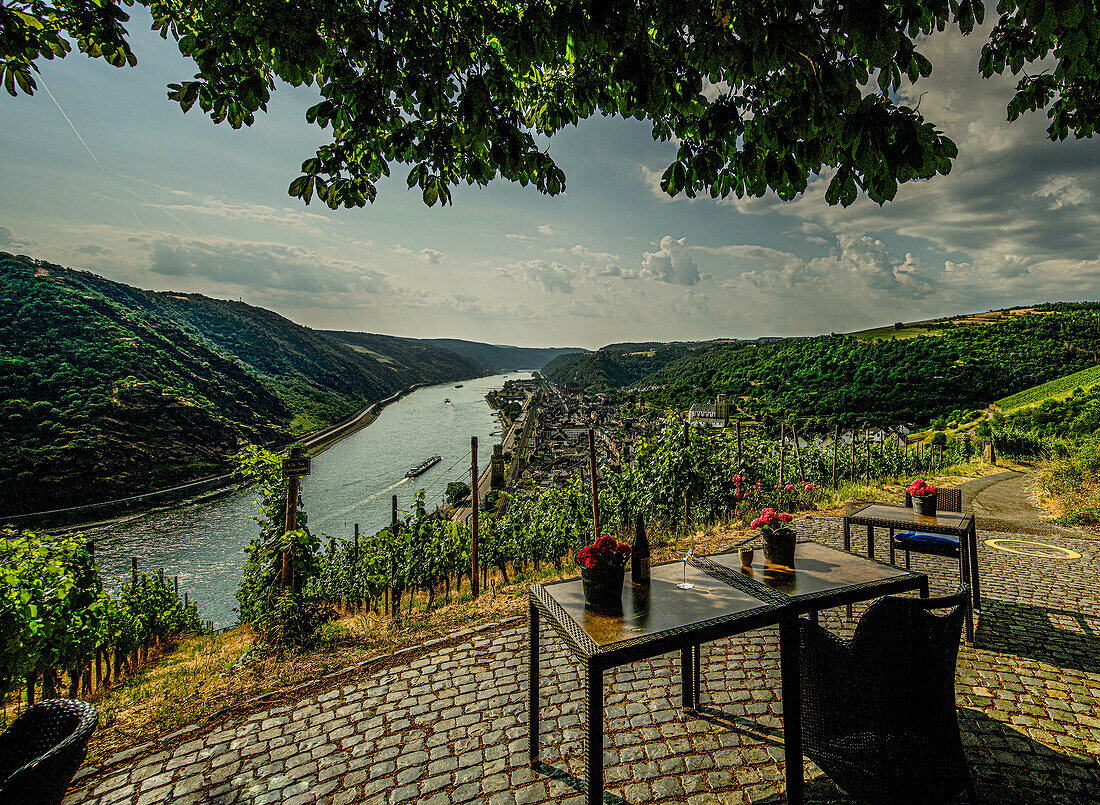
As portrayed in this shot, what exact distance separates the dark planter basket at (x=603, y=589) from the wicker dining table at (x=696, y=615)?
56 mm

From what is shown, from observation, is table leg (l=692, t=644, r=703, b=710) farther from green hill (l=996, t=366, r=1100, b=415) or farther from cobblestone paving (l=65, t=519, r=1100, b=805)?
green hill (l=996, t=366, r=1100, b=415)

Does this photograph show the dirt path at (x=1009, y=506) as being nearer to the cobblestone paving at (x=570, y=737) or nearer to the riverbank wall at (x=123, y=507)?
the cobblestone paving at (x=570, y=737)

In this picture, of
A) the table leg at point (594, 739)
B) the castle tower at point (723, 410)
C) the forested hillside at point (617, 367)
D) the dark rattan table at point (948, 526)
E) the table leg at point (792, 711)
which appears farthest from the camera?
the forested hillside at point (617, 367)

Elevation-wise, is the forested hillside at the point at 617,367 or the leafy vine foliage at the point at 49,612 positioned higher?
the forested hillside at the point at 617,367

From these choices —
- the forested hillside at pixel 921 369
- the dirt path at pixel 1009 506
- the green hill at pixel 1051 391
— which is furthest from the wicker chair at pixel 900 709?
the green hill at pixel 1051 391

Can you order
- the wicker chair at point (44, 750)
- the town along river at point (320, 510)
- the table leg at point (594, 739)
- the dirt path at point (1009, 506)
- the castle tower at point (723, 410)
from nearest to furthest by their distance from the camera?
the wicker chair at point (44, 750), the table leg at point (594, 739), the dirt path at point (1009, 506), the castle tower at point (723, 410), the town along river at point (320, 510)

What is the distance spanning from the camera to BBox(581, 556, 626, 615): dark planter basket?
6.77 feet

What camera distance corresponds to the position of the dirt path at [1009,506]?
6842 mm

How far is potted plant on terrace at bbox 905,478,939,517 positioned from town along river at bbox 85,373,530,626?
10.9 metres

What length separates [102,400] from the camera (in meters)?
37.8

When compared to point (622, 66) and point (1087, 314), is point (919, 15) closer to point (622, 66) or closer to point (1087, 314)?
point (622, 66)

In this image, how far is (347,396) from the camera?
84.5 m

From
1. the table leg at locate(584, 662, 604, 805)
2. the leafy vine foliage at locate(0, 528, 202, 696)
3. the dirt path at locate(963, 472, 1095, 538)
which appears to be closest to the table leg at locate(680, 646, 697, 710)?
the table leg at locate(584, 662, 604, 805)

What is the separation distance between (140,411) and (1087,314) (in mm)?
89642
